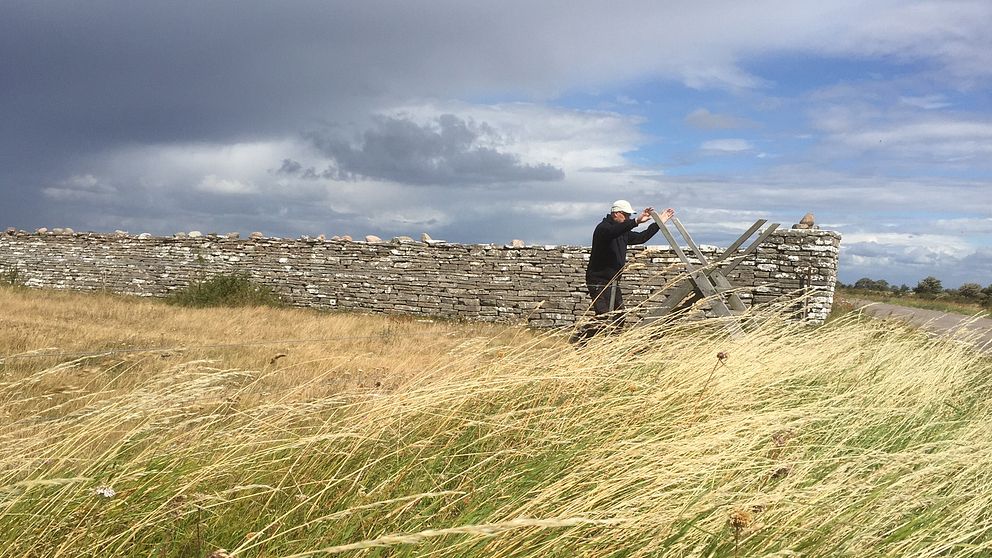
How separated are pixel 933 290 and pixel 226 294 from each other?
104 feet

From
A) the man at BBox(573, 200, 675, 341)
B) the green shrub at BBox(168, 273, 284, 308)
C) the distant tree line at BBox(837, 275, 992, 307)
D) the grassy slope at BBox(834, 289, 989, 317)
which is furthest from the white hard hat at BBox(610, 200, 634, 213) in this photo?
the distant tree line at BBox(837, 275, 992, 307)

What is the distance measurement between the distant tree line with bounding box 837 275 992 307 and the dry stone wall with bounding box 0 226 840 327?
19.8 m

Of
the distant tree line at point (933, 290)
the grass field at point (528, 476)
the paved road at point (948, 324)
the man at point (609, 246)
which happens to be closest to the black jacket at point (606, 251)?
the man at point (609, 246)

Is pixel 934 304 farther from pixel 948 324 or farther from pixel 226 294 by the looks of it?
pixel 226 294

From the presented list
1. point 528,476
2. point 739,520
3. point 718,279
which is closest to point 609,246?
point 718,279

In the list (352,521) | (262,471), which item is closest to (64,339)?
(262,471)

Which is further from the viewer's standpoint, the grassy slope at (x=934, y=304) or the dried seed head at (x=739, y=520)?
the grassy slope at (x=934, y=304)

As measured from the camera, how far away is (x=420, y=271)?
665 inches

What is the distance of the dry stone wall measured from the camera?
1354 centimetres

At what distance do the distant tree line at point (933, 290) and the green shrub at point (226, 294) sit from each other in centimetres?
2646

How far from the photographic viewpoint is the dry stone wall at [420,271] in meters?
13.5

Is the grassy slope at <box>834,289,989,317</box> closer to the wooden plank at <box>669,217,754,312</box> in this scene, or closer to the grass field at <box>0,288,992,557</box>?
the wooden plank at <box>669,217,754,312</box>

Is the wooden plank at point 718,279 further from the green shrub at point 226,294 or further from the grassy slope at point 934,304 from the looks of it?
the grassy slope at point 934,304

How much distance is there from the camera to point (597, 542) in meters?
2.22
